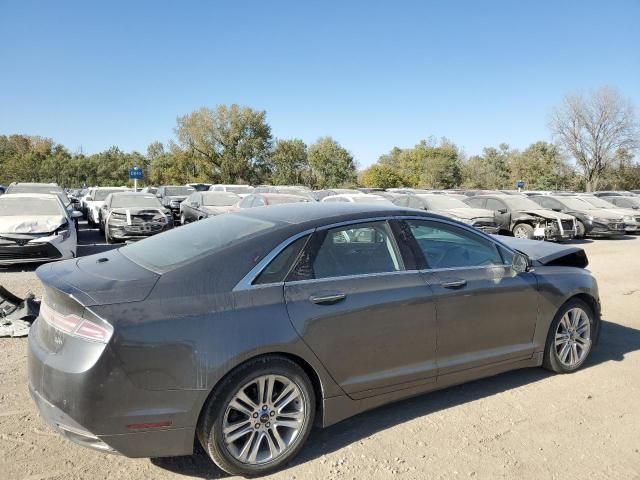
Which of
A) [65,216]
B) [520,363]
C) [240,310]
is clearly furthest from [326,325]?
[65,216]

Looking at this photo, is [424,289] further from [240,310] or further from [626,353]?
[626,353]

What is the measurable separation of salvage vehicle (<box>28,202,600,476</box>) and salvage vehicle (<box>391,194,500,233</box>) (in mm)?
9394

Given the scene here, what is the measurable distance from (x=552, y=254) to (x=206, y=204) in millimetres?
12165

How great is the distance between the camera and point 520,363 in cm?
409

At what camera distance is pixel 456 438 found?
3312 millimetres

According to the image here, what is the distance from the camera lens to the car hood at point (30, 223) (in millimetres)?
8789

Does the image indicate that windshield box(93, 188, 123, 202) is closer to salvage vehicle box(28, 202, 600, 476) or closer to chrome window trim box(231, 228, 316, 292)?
salvage vehicle box(28, 202, 600, 476)

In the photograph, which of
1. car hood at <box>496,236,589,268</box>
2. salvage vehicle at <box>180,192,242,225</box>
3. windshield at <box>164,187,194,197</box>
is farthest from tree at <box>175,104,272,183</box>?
car hood at <box>496,236,589,268</box>

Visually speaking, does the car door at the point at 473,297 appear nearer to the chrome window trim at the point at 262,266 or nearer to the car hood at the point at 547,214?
the chrome window trim at the point at 262,266

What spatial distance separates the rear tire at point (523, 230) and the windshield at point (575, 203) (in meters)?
4.58

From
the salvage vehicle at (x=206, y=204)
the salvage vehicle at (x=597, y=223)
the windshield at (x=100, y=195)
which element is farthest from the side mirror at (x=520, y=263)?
the windshield at (x=100, y=195)

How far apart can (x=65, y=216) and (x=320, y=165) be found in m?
45.3

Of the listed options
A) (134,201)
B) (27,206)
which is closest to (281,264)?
(27,206)

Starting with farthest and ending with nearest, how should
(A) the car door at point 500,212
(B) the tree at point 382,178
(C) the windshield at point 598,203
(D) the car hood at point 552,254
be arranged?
(B) the tree at point 382,178 → (C) the windshield at point 598,203 → (A) the car door at point 500,212 → (D) the car hood at point 552,254
